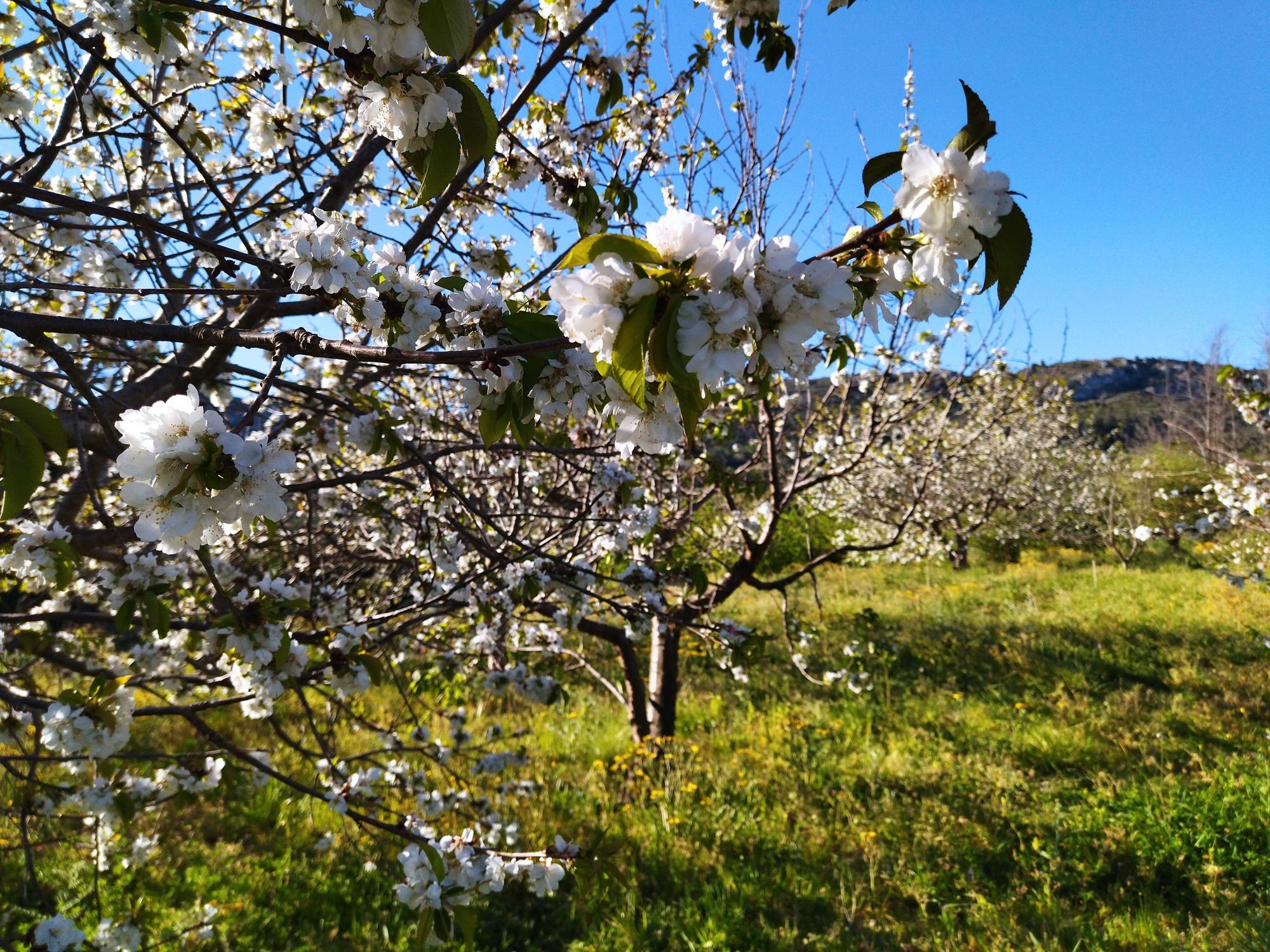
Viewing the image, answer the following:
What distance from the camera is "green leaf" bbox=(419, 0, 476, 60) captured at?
0.78 m

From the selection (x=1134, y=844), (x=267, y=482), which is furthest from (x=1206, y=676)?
(x=267, y=482)

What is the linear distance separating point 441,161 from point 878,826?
4.24m

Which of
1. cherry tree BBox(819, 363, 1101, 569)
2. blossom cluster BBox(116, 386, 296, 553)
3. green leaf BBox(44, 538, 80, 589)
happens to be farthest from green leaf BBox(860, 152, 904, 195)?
cherry tree BBox(819, 363, 1101, 569)

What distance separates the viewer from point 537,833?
12.7ft

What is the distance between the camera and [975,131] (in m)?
0.74

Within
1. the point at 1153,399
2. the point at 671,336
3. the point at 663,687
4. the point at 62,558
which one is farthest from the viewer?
the point at 1153,399

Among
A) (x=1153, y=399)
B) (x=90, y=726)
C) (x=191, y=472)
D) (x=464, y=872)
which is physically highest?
(x=1153, y=399)

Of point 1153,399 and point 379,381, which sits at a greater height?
point 1153,399

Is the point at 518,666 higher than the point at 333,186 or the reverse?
the reverse

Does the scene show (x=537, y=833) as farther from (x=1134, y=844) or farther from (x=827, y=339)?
(x=827, y=339)

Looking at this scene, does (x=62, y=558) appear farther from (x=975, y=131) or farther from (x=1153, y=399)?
(x=1153, y=399)

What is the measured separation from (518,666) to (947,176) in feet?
10.1

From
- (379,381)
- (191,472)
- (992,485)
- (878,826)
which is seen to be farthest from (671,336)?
(992,485)

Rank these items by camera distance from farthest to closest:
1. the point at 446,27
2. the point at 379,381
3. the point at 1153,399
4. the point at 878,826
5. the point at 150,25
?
the point at 1153,399
the point at 878,826
the point at 379,381
the point at 150,25
the point at 446,27
